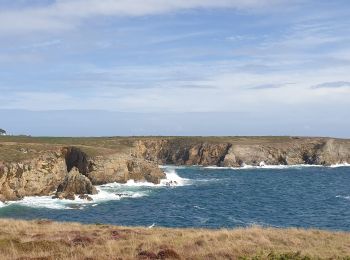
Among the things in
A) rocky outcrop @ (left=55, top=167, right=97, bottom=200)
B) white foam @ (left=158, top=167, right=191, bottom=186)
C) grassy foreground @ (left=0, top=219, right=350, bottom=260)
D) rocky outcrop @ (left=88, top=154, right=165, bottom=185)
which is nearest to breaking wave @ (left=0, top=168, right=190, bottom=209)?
white foam @ (left=158, top=167, right=191, bottom=186)

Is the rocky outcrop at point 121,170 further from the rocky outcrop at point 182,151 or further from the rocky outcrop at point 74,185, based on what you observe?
the rocky outcrop at point 182,151

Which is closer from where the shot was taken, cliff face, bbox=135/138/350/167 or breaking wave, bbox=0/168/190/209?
breaking wave, bbox=0/168/190/209

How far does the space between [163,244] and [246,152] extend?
138911mm

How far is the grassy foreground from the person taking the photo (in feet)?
77.9

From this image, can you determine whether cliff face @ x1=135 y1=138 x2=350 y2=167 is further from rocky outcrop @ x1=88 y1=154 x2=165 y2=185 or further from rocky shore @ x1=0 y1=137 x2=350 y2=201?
rocky outcrop @ x1=88 y1=154 x2=165 y2=185

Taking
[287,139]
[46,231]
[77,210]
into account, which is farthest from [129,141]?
[46,231]

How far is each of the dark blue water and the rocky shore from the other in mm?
6762

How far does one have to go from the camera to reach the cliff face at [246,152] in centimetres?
16450

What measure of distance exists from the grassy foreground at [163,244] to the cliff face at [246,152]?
127631 mm

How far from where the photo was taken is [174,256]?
2319 cm

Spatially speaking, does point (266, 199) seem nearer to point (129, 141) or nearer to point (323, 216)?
point (323, 216)

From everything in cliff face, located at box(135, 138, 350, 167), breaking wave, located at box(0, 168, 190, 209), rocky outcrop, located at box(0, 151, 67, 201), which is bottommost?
breaking wave, located at box(0, 168, 190, 209)

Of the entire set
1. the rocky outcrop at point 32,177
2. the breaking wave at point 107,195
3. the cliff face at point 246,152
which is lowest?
the breaking wave at point 107,195

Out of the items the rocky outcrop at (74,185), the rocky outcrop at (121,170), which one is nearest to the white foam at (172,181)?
the rocky outcrop at (121,170)
